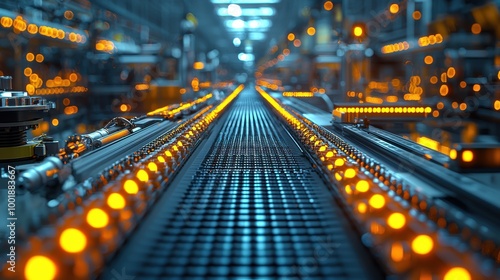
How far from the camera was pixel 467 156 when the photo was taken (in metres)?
3.12

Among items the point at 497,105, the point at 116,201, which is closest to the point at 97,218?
the point at 116,201

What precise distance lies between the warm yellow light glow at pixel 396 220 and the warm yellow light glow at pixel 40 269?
1.23 meters

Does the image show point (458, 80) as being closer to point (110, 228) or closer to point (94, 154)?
point (94, 154)

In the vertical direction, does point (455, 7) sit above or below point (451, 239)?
above

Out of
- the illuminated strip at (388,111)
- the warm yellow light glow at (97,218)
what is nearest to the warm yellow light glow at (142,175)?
the warm yellow light glow at (97,218)

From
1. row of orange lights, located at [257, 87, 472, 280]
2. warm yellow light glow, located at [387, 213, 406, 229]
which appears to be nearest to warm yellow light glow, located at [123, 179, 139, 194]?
row of orange lights, located at [257, 87, 472, 280]

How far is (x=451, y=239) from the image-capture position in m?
1.79

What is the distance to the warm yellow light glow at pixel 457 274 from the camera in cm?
151

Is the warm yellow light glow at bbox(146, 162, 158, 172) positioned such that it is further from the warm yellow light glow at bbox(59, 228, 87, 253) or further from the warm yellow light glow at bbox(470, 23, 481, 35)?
the warm yellow light glow at bbox(470, 23, 481, 35)

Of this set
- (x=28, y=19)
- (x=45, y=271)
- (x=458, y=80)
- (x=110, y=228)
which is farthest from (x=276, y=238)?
(x=458, y=80)

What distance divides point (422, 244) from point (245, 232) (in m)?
0.85

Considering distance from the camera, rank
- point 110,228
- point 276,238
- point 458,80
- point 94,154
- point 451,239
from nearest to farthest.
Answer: point 451,239
point 110,228
point 276,238
point 94,154
point 458,80

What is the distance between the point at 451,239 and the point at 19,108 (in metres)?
3.06

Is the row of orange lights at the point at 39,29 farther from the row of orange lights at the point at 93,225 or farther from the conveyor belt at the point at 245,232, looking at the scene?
the row of orange lights at the point at 93,225
